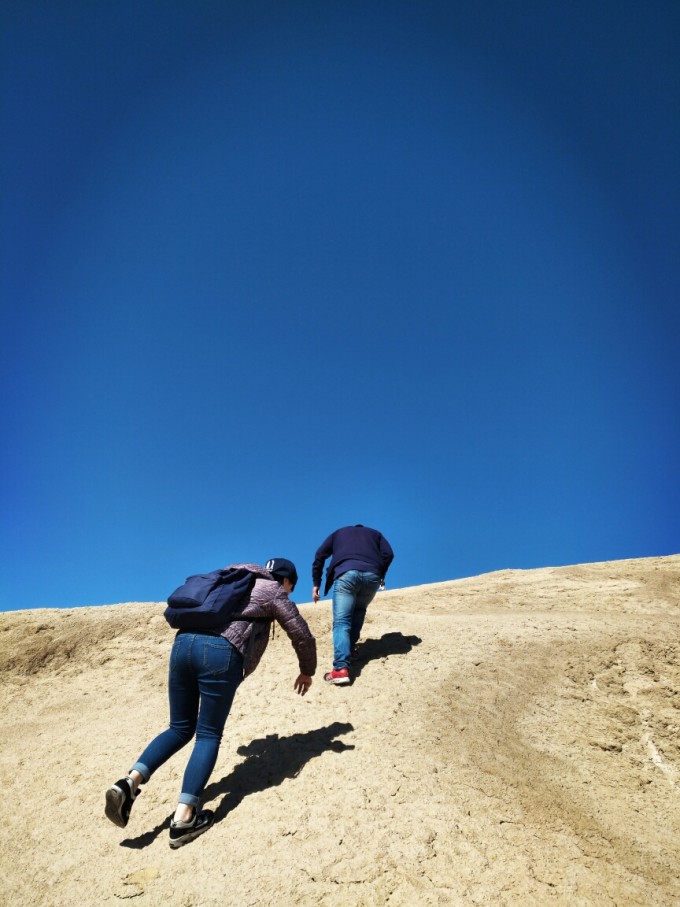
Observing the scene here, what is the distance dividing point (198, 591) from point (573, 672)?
5292mm

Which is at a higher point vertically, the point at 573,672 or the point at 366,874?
the point at 573,672

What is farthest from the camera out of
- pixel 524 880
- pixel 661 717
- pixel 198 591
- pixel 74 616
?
pixel 74 616

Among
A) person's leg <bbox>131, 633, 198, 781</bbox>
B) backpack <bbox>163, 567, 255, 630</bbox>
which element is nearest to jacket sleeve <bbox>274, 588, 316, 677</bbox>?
backpack <bbox>163, 567, 255, 630</bbox>

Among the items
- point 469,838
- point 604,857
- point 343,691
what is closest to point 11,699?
point 343,691

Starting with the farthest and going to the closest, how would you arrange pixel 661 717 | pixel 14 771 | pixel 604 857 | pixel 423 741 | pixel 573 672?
pixel 573 672 < pixel 661 717 < pixel 14 771 < pixel 423 741 < pixel 604 857

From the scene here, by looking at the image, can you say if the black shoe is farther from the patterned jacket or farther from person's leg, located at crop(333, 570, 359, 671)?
person's leg, located at crop(333, 570, 359, 671)

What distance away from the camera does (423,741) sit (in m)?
4.71

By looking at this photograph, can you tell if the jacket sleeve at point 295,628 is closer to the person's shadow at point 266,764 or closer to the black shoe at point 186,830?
the person's shadow at point 266,764

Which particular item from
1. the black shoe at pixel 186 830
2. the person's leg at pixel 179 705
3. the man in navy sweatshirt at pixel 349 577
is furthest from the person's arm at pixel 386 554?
the black shoe at pixel 186 830

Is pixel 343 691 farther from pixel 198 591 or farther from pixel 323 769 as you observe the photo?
pixel 198 591

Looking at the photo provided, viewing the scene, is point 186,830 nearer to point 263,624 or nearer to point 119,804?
point 119,804

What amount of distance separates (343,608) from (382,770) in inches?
91.5

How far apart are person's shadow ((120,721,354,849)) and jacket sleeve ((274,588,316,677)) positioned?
3.40ft

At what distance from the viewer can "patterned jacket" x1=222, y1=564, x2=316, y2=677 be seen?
3.80 metres
